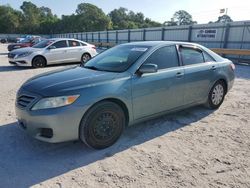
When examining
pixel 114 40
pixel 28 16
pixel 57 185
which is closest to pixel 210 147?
pixel 57 185

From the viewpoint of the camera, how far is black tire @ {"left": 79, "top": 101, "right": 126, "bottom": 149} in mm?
3320

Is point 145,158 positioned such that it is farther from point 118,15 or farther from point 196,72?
point 118,15

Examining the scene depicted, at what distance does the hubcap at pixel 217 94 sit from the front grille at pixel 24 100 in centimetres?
374

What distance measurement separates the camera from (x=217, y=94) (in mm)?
5305

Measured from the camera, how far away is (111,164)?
126 inches

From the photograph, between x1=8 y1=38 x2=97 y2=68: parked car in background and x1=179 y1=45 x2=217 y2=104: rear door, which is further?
x1=8 y1=38 x2=97 y2=68: parked car in background

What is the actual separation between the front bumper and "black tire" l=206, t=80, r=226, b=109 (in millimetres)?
3124

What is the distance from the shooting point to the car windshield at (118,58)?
399 cm

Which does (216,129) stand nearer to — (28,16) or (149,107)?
(149,107)

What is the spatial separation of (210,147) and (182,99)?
113 cm

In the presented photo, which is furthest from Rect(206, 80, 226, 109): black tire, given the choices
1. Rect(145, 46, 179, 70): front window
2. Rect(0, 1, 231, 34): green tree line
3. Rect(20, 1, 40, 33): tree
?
Rect(20, 1, 40, 33): tree

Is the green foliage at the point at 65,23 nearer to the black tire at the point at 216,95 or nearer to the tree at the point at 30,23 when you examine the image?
the tree at the point at 30,23

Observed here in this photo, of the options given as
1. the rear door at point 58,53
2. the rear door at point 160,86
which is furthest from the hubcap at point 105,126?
the rear door at point 58,53

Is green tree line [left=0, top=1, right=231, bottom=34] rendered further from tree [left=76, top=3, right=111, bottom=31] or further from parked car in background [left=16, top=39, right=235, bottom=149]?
parked car in background [left=16, top=39, right=235, bottom=149]
